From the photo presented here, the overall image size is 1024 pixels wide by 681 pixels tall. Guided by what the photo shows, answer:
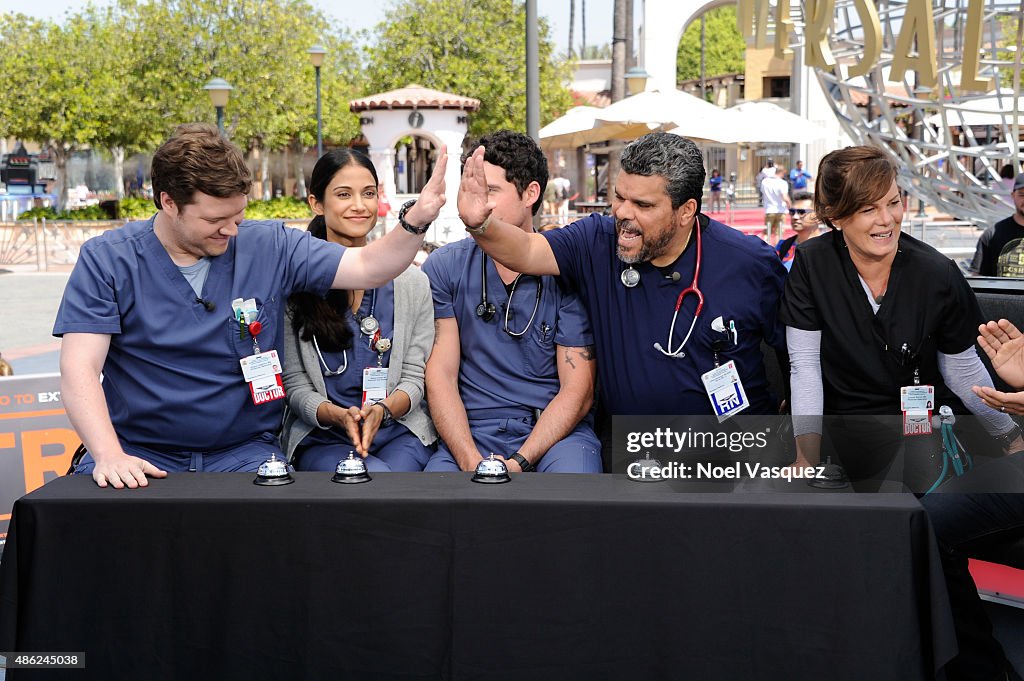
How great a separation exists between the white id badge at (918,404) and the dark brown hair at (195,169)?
6.75 feet

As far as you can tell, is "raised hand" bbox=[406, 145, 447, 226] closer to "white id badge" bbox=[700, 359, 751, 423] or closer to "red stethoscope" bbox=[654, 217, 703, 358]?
"red stethoscope" bbox=[654, 217, 703, 358]

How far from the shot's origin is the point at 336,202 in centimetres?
367

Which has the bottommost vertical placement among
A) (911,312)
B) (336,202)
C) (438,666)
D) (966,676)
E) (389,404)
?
(966,676)

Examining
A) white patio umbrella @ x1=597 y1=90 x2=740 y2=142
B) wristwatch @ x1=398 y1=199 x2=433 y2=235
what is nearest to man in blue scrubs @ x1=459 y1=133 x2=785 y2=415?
wristwatch @ x1=398 y1=199 x2=433 y2=235

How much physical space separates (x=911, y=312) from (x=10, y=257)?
21.5 metres

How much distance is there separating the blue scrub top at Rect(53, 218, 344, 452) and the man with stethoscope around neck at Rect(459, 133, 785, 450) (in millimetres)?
722

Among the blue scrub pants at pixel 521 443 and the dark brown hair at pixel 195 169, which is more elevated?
the dark brown hair at pixel 195 169

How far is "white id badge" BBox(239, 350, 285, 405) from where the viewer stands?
303 centimetres

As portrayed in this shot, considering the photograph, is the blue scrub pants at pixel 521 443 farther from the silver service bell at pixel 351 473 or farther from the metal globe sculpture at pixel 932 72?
the metal globe sculpture at pixel 932 72

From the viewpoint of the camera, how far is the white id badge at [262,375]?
9.95 ft

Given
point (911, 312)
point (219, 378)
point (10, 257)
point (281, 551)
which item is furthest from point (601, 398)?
point (10, 257)

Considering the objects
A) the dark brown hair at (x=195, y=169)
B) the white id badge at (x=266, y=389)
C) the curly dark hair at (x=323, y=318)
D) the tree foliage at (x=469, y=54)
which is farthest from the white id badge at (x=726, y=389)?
the tree foliage at (x=469, y=54)

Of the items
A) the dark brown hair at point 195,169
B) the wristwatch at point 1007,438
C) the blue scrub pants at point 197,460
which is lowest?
the blue scrub pants at point 197,460

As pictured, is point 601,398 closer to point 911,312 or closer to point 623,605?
point 911,312
